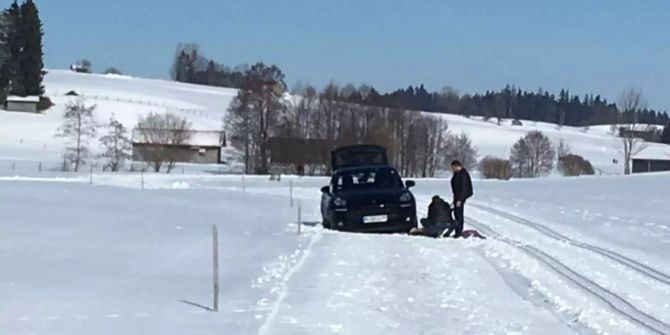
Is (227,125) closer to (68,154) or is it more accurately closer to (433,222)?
(68,154)

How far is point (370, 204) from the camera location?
24031mm

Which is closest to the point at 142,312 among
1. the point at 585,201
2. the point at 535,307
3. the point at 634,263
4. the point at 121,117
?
the point at 535,307

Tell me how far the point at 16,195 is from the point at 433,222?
65.9ft

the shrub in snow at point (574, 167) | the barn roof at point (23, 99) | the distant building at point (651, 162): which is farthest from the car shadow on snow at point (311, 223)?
the barn roof at point (23, 99)

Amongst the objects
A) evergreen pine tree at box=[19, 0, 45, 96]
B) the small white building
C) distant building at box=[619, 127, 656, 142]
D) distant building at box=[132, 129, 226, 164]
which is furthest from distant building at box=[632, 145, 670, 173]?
evergreen pine tree at box=[19, 0, 45, 96]

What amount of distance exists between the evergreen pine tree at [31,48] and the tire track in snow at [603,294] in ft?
354

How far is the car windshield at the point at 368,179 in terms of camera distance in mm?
25422

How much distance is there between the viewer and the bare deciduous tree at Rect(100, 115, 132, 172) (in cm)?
8654

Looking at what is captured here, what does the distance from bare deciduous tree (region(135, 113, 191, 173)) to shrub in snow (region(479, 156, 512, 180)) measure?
2708cm

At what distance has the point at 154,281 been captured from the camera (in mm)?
14430

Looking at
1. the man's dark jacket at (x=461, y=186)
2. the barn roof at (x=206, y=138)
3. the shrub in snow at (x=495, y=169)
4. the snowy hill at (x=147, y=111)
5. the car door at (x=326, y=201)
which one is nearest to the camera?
the man's dark jacket at (x=461, y=186)

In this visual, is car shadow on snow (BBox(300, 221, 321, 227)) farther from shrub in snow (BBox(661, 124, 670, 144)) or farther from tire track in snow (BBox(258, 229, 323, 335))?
shrub in snow (BBox(661, 124, 670, 144))

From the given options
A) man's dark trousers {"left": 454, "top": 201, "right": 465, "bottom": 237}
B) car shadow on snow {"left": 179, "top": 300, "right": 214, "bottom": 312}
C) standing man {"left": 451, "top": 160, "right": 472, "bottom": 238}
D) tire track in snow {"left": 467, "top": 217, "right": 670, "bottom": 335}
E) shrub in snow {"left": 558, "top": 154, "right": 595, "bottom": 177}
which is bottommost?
car shadow on snow {"left": 179, "top": 300, "right": 214, "bottom": 312}

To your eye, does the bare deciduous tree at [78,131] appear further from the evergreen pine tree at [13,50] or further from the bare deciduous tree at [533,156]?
the bare deciduous tree at [533,156]
